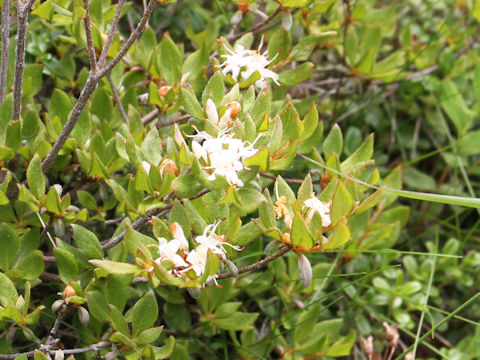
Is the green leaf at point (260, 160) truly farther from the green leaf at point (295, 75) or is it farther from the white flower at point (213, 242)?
the green leaf at point (295, 75)

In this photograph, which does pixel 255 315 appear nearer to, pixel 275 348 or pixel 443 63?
pixel 275 348

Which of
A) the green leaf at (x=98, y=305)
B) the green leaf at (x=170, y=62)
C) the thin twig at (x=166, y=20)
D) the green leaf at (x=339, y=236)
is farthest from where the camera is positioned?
the thin twig at (x=166, y=20)

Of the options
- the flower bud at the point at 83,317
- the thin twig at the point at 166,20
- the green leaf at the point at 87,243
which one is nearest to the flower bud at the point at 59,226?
the green leaf at the point at 87,243

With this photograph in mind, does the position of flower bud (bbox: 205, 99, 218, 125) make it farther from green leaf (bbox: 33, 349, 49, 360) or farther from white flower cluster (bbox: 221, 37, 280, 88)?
green leaf (bbox: 33, 349, 49, 360)

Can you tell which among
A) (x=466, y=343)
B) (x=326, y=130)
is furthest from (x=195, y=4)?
(x=466, y=343)

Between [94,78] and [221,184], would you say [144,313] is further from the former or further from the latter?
[94,78]

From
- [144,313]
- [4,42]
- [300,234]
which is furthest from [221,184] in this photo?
[4,42]

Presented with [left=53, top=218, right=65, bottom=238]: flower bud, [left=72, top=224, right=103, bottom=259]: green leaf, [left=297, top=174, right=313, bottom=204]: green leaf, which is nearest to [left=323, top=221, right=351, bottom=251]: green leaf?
[left=297, top=174, right=313, bottom=204]: green leaf
